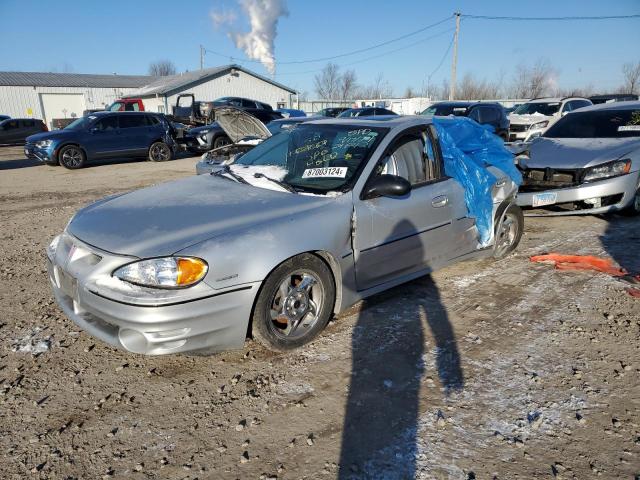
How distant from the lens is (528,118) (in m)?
15.6

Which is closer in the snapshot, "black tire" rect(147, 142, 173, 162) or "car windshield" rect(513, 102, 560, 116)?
"black tire" rect(147, 142, 173, 162)

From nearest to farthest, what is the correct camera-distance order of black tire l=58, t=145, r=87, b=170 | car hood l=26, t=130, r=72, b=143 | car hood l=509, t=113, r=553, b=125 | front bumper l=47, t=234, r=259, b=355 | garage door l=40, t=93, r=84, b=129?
front bumper l=47, t=234, r=259, b=355 → car hood l=26, t=130, r=72, b=143 → black tire l=58, t=145, r=87, b=170 → car hood l=509, t=113, r=553, b=125 → garage door l=40, t=93, r=84, b=129

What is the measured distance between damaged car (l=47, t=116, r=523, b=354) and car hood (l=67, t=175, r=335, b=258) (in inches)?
0.5

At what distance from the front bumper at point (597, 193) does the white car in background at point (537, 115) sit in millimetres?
8896

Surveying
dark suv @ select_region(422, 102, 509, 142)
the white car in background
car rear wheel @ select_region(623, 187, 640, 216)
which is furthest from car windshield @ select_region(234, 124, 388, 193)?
the white car in background

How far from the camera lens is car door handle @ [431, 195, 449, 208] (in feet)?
13.1

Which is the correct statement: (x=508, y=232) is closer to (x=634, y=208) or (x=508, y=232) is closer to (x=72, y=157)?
(x=634, y=208)

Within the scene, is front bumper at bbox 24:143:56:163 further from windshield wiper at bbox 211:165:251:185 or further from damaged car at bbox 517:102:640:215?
damaged car at bbox 517:102:640:215

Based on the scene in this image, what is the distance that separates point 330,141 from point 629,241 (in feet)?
13.9

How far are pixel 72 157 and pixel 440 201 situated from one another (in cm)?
1261

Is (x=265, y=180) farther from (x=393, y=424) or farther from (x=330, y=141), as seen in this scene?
(x=393, y=424)

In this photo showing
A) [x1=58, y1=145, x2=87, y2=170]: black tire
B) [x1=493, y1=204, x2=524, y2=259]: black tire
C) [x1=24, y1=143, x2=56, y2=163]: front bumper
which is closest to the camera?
[x1=493, y1=204, x2=524, y2=259]: black tire

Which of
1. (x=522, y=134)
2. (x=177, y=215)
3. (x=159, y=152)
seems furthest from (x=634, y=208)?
(x=159, y=152)

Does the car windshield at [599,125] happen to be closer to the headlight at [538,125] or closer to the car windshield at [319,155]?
the car windshield at [319,155]
